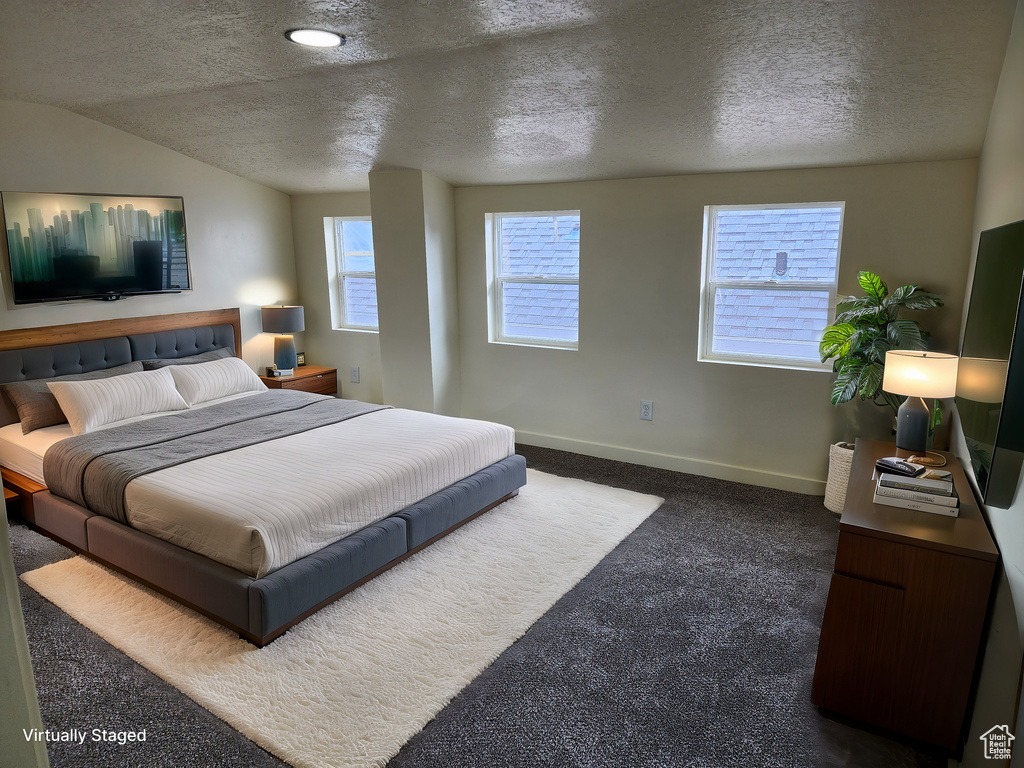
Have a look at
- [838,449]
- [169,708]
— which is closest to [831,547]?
[838,449]

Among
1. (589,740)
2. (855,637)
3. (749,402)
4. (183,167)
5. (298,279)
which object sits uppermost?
(183,167)

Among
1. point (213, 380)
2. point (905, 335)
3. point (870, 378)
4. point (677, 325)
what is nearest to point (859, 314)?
point (905, 335)

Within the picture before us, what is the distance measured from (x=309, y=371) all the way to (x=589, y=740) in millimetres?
4426

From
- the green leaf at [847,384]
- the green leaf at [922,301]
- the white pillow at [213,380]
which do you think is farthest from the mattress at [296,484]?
the green leaf at [922,301]

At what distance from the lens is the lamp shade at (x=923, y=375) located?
2.61m

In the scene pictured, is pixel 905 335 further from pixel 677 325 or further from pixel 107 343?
pixel 107 343

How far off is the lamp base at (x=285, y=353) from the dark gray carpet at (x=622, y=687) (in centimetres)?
253

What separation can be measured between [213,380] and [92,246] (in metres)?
1.19

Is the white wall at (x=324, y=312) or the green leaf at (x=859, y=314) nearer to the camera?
the green leaf at (x=859, y=314)

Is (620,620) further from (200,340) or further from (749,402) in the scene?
(200,340)

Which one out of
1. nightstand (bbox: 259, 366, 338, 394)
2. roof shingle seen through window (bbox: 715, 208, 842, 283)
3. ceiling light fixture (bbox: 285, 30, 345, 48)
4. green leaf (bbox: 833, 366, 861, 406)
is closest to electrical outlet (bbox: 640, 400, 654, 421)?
roof shingle seen through window (bbox: 715, 208, 842, 283)

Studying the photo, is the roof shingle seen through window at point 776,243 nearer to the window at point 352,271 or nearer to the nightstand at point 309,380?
the window at point 352,271

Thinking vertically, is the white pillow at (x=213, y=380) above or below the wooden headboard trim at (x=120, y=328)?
below

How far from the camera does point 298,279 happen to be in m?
6.07
